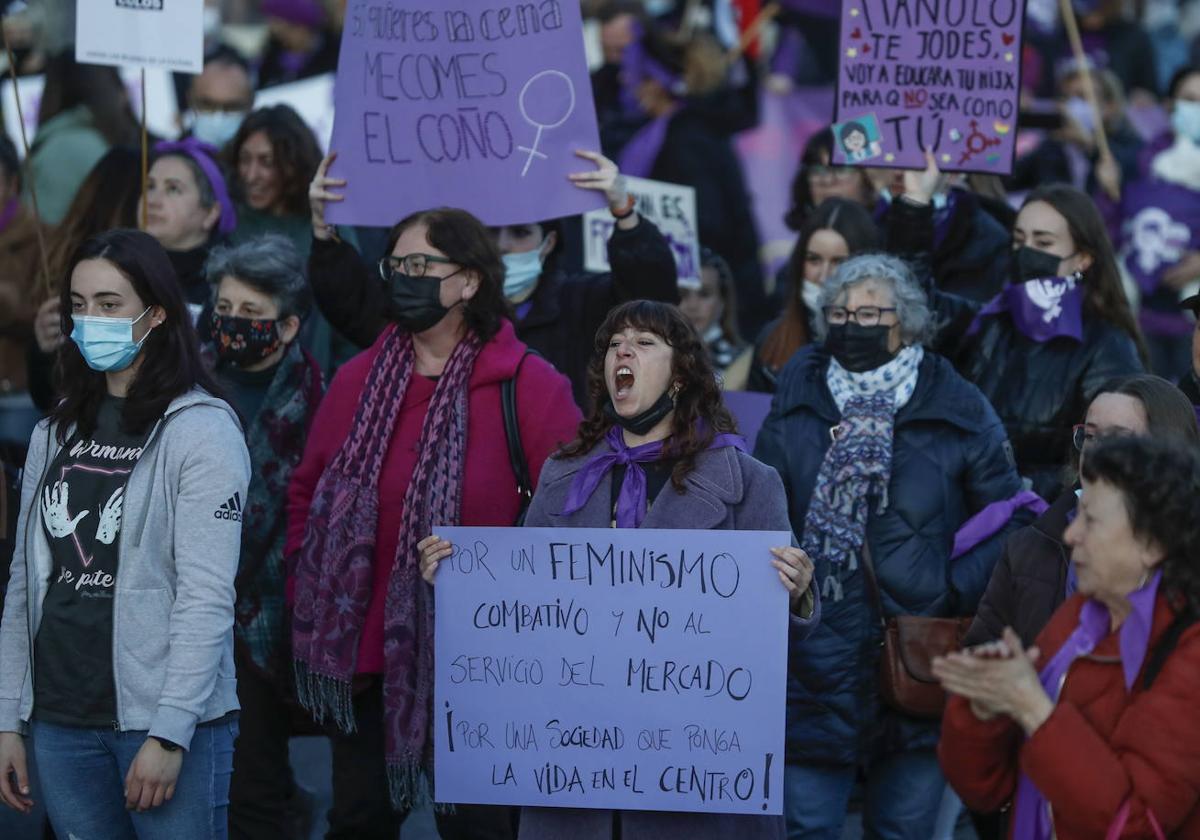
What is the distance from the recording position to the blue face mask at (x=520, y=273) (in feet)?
20.3

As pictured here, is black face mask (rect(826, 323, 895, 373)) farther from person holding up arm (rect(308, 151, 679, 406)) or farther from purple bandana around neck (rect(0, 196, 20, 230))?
purple bandana around neck (rect(0, 196, 20, 230))

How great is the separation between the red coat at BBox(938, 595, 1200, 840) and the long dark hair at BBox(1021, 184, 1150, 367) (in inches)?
104

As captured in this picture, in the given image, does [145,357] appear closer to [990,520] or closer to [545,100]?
[545,100]

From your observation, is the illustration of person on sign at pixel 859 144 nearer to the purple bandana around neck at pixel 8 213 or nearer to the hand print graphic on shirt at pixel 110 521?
the hand print graphic on shirt at pixel 110 521

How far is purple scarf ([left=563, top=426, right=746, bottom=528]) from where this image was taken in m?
4.57

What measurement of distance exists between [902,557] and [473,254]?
154 centimetres

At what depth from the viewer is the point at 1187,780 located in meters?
3.47

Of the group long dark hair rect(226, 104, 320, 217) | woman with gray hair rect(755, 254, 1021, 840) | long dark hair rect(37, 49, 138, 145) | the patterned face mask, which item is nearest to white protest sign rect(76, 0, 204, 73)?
long dark hair rect(226, 104, 320, 217)

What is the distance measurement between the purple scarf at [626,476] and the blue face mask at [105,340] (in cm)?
116

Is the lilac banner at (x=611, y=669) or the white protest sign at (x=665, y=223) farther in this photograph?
the white protest sign at (x=665, y=223)

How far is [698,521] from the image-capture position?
4496mm

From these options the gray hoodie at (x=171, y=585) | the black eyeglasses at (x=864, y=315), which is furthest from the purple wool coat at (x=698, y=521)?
the black eyeglasses at (x=864, y=315)

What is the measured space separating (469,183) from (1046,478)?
2129mm

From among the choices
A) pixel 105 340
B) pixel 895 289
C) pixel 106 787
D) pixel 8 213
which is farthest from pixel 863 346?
pixel 8 213
